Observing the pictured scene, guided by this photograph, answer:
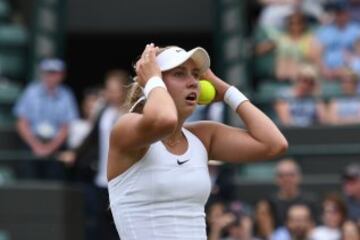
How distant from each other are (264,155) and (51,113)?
21.5ft

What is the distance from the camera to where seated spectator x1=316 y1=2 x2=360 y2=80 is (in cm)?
1275

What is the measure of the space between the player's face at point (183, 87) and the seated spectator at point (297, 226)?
4.92m

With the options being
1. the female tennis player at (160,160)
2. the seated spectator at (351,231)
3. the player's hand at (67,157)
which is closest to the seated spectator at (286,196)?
the seated spectator at (351,231)

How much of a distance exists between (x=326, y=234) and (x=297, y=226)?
24cm

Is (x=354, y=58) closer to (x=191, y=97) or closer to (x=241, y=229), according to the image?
(x=241, y=229)

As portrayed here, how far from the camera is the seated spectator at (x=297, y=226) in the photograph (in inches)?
392

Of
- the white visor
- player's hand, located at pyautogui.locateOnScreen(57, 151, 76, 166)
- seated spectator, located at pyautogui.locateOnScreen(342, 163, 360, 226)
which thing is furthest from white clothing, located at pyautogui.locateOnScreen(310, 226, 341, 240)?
the white visor

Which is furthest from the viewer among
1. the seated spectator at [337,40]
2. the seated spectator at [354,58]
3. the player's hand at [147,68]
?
the seated spectator at [337,40]

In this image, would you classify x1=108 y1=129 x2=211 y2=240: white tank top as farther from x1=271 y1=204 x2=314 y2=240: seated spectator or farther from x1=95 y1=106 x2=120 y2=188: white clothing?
x1=95 y1=106 x2=120 y2=188: white clothing

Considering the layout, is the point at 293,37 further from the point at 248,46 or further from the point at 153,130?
the point at 153,130

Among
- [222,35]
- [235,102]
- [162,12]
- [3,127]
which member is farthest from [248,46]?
[235,102]

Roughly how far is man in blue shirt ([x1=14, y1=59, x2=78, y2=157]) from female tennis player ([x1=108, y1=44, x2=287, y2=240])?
6.48 metres

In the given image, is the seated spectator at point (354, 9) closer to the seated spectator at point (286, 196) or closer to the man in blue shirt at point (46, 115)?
the seated spectator at point (286, 196)

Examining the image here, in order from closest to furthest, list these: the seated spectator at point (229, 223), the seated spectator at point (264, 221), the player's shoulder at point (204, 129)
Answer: the player's shoulder at point (204, 129) < the seated spectator at point (229, 223) < the seated spectator at point (264, 221)
